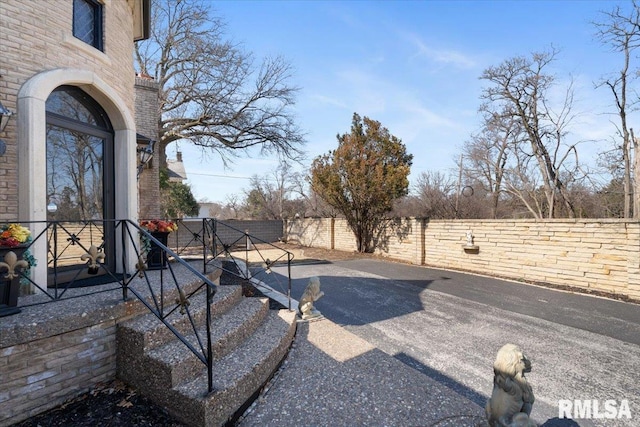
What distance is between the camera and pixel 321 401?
252cm

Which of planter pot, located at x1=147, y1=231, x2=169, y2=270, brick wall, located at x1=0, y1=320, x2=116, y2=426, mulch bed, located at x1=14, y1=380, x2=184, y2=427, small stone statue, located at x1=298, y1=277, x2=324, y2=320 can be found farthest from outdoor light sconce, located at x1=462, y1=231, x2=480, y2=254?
brick wall, located at x1=0, y1=320, x2=116, y2=426

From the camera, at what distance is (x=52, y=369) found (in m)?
2.36

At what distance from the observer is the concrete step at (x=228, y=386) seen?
2117 millimetres

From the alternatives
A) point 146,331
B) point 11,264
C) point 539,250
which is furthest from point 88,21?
point 539,250

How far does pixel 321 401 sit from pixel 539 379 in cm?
231

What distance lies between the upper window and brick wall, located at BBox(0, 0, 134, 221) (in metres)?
0.23

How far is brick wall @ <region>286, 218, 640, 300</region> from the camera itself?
6305 millimetres

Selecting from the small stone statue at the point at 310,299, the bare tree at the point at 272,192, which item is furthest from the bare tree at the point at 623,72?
the bare tree at the point at 272,192

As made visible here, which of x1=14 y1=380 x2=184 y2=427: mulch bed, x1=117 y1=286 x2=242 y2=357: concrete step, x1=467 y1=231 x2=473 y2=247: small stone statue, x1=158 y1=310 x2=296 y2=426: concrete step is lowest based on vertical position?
x1=14 y1=380 x2=184 y2=427: mulch bed

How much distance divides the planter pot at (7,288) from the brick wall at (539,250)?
9.04 meters

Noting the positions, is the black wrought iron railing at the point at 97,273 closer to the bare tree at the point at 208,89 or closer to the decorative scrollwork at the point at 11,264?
the decorative scrollwork at the point at 11,264

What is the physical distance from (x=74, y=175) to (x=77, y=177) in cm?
4

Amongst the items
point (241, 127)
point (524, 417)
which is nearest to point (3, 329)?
point (524, 417)

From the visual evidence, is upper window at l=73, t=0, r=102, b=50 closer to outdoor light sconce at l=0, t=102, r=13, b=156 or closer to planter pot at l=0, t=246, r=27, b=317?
outdoor light sconce at l=0, t=102, r=13, b=156
